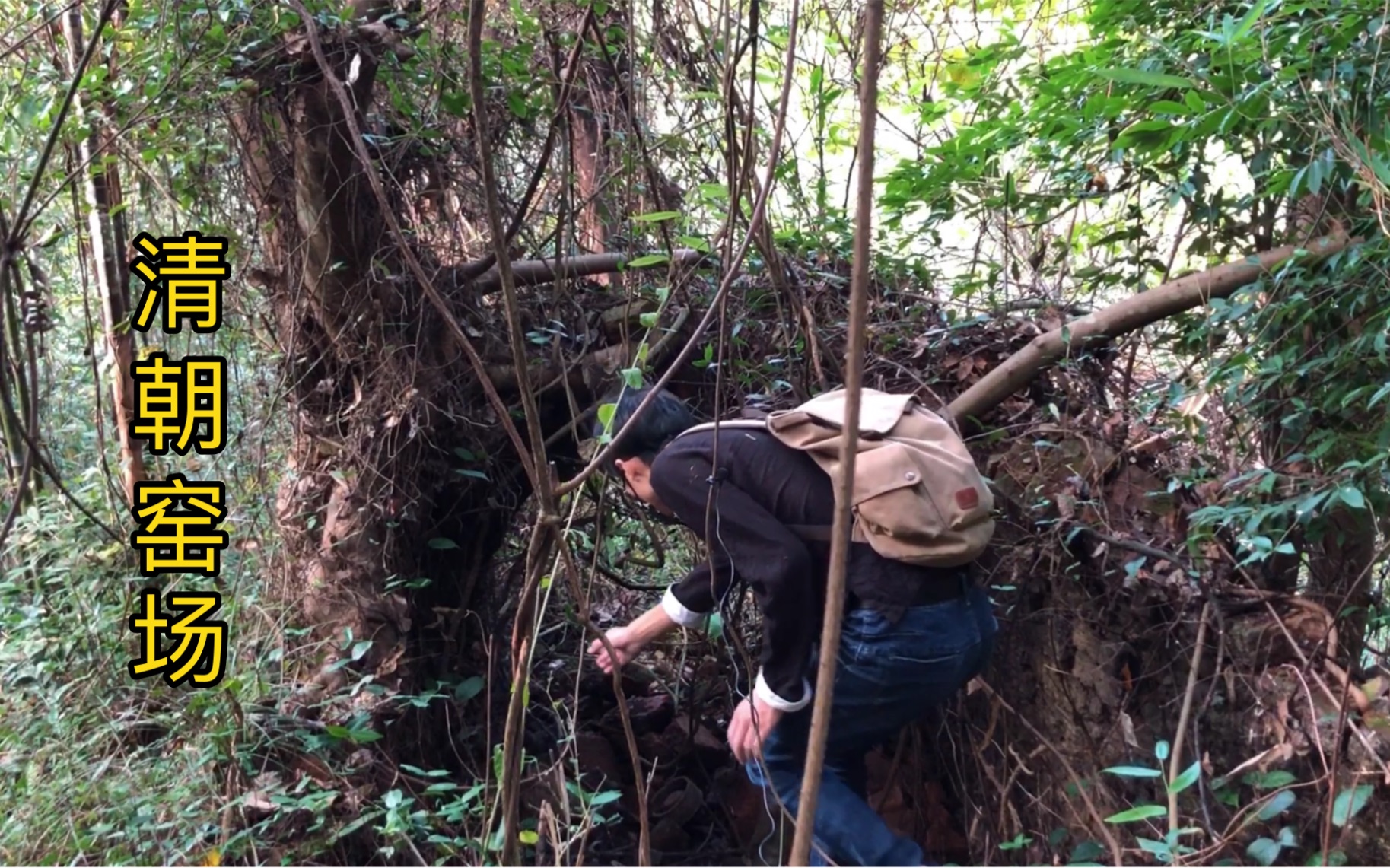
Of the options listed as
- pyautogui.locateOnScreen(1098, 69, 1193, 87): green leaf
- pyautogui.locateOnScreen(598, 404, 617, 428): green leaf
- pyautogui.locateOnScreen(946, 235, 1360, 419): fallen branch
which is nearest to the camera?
pyautogui.locateOnScreen(598, 404, 617, 428): green leaf

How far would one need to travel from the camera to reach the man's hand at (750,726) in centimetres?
240

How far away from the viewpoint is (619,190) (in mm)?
3633

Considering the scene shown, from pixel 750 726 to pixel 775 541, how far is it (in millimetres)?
509

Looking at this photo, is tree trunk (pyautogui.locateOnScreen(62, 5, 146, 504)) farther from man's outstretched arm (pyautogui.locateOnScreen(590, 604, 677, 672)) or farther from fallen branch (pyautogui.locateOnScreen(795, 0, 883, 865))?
fallen branch (pyautogui.locateOnScreen(795, 0, 883, 865))

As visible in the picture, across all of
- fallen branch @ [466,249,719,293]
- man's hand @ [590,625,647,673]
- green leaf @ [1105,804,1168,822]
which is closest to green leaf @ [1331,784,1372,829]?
green leaf @ [1105,804,1168,822]

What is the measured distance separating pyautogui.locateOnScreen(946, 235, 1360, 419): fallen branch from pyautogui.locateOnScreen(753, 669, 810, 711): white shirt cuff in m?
1.08

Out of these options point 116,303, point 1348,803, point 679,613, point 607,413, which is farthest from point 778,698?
point 116,303

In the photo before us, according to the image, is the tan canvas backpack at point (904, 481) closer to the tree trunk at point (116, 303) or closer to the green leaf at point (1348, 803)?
the green leaf at point (1348, 803)

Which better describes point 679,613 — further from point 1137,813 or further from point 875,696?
point 1137,813

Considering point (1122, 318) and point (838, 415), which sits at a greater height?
point (1122, 318)

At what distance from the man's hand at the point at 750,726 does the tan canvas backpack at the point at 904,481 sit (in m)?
0.43

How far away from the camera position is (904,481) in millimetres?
2232

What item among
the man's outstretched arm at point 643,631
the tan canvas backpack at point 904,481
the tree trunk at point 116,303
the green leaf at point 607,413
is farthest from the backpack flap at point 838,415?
the tree trunk at point 116,303

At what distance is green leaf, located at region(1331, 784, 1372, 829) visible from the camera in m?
1.84
